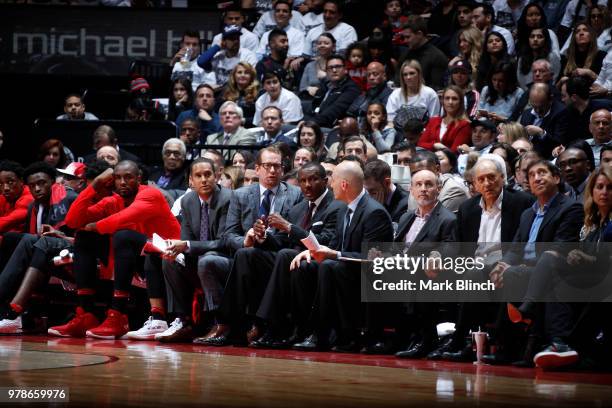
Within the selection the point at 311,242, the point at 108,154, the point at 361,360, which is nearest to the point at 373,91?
the point at 108,154

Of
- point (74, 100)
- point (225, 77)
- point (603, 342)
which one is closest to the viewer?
point (603, 342)

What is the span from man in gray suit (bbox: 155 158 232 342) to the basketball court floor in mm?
743

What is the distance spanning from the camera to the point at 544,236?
679 cm

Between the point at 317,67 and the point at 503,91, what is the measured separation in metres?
2.79

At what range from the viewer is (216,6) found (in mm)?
14570

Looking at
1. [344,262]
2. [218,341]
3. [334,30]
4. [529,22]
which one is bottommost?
[218,341]

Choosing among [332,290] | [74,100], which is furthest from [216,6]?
[332,290]

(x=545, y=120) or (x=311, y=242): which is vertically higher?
(x=545, y=120)

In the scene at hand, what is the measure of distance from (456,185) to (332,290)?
1425 mm

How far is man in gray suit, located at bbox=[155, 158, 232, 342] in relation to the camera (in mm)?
8078

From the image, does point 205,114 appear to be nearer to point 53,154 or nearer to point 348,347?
point 53,154

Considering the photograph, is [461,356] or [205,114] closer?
[461,356]

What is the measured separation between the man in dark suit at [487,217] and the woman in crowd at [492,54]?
4006 mm

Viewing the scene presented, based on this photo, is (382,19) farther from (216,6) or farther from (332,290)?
(332,290)
